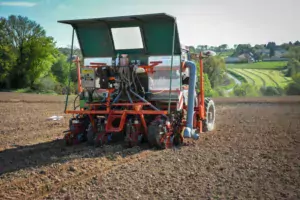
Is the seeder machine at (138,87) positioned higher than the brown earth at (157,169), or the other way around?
the seeder machine at (138,87)

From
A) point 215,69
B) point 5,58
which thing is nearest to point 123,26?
point 5,58

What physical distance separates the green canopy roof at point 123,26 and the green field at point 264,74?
2703 cm

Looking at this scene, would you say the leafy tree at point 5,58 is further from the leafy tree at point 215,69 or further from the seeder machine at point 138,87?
the seeder machine at point 138,87

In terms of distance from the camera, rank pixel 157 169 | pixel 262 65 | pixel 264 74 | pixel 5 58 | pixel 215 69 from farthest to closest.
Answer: pixel 215 69 < pixel 262 65 < pixel 5 58 < pixel 264 74 < pixel 157 169

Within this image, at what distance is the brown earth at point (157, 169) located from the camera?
6.36 meters

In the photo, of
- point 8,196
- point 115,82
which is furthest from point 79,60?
point 8,196

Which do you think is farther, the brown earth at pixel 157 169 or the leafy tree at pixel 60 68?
the leafy tree at pixel 60 68

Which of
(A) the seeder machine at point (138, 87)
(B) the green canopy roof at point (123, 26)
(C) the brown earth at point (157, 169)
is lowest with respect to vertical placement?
(C) the brown earth at point (157, 169)

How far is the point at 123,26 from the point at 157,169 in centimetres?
447

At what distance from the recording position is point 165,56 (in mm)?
10281

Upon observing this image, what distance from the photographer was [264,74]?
42094mm

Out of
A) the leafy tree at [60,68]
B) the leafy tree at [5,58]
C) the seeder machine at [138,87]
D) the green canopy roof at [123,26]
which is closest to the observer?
the seeder machine at [138,87]

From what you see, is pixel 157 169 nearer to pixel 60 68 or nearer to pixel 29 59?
pixel 29 59

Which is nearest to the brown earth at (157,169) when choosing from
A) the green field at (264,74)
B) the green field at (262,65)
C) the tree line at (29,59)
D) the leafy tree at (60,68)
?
the green field at (264,74)
